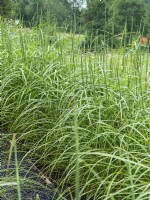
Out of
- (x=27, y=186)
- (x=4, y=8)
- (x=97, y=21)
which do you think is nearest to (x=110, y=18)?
(x=97, y=21)

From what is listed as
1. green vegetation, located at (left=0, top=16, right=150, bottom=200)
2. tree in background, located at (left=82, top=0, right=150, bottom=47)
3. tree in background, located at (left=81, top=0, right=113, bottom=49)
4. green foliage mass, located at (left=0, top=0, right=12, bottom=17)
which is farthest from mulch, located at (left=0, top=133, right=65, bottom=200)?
green foliage mass, located at (left=0, top=0, right=12, bottom=17)

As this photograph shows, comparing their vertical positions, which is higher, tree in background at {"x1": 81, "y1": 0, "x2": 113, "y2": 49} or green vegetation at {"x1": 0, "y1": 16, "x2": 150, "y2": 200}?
tree in background at {"x1": 81, "y1": 0, "x2": 113, "y2": 49}

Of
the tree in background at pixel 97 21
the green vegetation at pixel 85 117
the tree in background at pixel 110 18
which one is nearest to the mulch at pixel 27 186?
the green vegetation at pixel 85 117

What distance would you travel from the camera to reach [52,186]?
150 centimetres

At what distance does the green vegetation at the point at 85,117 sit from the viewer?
1.36m

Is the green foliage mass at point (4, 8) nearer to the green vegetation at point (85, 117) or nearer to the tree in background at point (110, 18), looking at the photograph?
the tree in background at point (110, 18)

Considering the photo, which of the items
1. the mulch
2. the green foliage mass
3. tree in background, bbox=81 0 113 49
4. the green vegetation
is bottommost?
the mulch

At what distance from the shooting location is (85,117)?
5.62ft

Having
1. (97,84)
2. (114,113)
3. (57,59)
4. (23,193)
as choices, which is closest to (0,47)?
(57,59)

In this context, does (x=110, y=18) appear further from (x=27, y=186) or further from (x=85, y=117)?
(x=27, y=186)

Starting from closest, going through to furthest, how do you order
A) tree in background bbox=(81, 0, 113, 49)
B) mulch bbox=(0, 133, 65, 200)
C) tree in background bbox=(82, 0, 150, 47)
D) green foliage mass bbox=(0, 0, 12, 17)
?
mulch bbox=(0, 133, 65, 200) < tree in background bbox=(82, 0, 150, 47) < tree in background bbox=(81, 0, 113, 49) < green foliage mass bbox=(0, 0, 12, 17)

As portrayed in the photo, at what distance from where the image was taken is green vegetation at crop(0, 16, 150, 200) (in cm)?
136

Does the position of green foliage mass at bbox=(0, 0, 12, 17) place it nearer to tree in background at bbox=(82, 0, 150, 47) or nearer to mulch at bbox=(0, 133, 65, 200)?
tree in background at bbox=(82, 0, 150, 47)

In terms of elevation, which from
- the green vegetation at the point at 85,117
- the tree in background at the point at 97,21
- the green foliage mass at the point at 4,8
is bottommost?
the green vegetation at the point at 85,117
